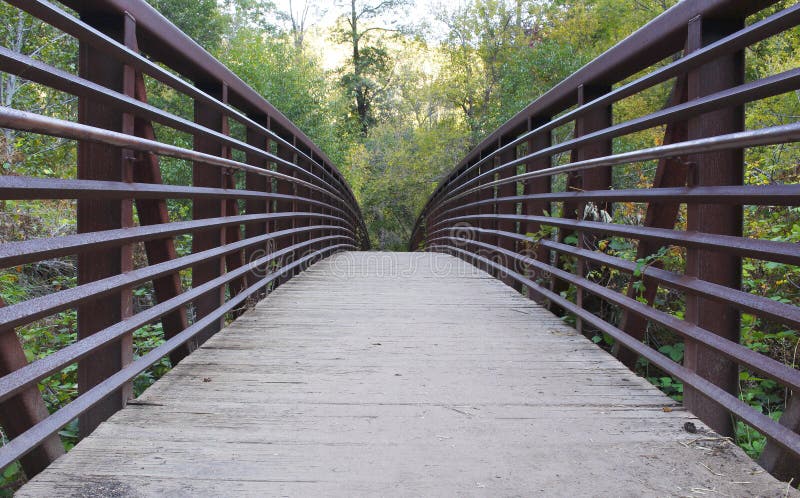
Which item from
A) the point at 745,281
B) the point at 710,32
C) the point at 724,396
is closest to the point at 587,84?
the point at 710,32

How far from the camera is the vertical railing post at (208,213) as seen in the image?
321 cm

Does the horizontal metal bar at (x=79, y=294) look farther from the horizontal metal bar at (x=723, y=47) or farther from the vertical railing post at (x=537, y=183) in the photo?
the vertical railing post at (x=537, y=183)

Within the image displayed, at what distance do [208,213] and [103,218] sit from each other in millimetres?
1125

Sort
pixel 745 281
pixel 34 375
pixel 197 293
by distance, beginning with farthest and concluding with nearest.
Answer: pixel 745 281
pixel 197 293
pixel 34 375

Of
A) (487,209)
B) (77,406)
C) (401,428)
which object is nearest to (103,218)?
(77,406)

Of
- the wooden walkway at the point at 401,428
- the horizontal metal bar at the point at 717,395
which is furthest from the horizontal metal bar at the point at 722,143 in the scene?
the wooden walkway at the point at 401,428

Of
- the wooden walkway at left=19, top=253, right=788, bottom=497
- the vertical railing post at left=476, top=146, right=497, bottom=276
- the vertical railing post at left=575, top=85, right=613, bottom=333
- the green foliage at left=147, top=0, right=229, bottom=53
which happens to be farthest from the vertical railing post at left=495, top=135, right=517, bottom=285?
the green foliage at left=147, top=0, right=229, bottom=53

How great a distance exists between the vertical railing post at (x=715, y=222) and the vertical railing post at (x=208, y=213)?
7.79 feet

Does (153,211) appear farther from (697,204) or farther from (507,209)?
(507,209)

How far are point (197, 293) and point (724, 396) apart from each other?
225cm

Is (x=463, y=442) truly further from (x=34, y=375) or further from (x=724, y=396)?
(x=34, y=375)

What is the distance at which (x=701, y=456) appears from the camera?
1.79 meters

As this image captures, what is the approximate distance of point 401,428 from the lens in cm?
200

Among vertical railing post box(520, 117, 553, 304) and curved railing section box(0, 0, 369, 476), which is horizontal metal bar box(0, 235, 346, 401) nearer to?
curved railing section box(0, 0, 369, 476)
